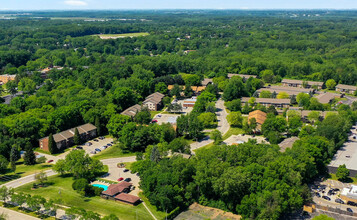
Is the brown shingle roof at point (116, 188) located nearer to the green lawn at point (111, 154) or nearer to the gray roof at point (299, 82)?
the green lawn at point (111, 154)

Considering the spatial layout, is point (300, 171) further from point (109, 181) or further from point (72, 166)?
point (72, 166)

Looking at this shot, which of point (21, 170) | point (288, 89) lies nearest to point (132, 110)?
point (21, 170)

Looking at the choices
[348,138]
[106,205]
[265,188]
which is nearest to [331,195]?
[265,188]

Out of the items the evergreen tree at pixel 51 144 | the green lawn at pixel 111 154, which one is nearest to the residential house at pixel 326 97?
the green lawn at pixel 111 154

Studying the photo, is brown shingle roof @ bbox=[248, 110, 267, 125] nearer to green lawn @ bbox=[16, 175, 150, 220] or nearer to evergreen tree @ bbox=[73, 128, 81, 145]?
evergreen tree @ bbox=[73, 128, 81, 145]

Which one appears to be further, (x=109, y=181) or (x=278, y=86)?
(x=278, y=86)

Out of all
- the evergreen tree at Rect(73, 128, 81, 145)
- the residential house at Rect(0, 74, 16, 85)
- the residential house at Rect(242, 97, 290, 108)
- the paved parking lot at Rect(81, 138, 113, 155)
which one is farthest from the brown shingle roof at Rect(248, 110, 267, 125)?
the residential house at Rect(0, 74, 16, 85)

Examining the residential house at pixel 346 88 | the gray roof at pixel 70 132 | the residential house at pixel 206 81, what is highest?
the residential house at pixel 206 81

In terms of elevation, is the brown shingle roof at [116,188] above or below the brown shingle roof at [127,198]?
above
